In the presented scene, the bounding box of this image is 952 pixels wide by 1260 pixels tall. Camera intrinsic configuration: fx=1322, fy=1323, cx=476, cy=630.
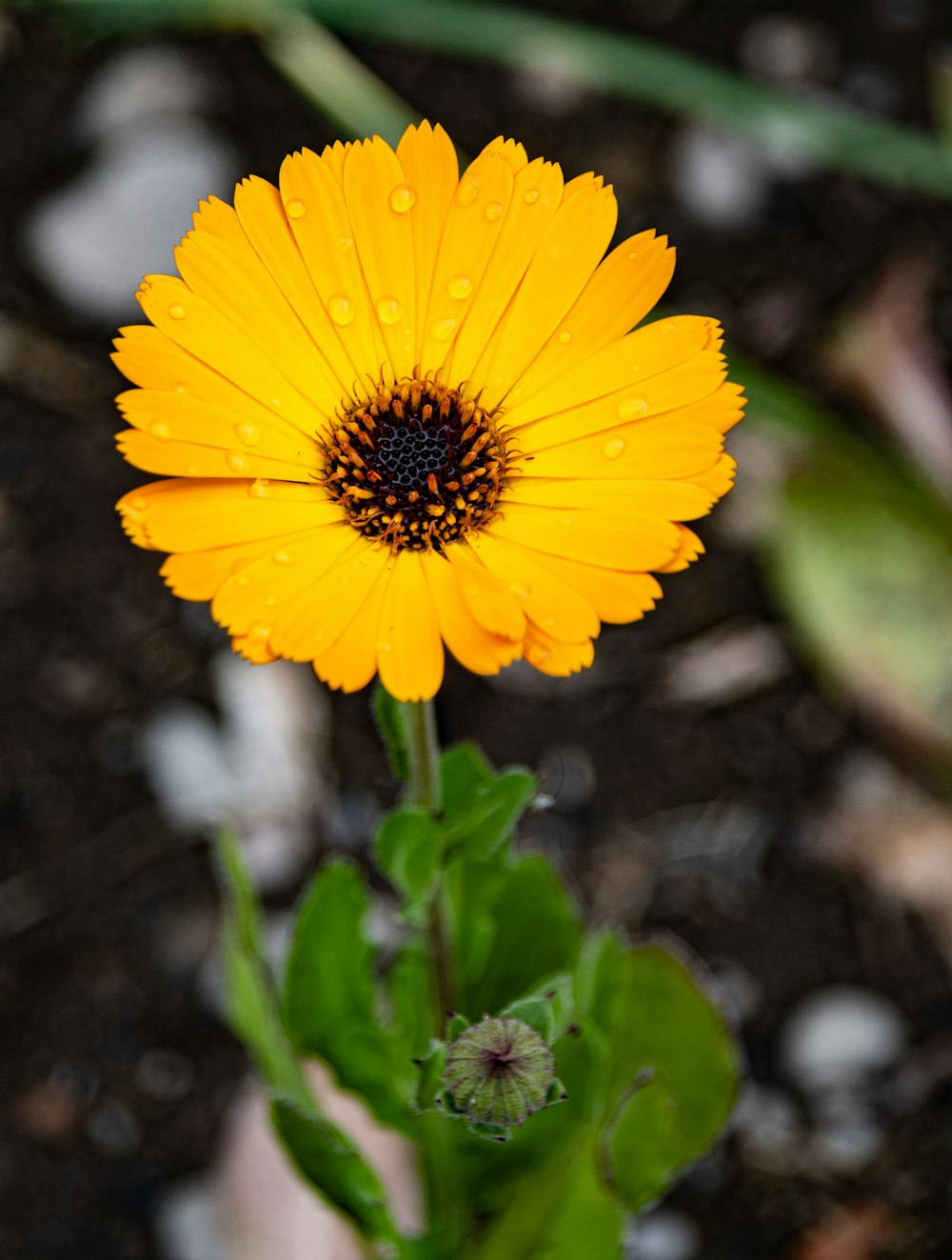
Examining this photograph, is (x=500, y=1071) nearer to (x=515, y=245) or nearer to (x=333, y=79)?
(x=515, y=245)

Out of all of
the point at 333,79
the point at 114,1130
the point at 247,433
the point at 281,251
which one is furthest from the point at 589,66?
the point at 114,1130

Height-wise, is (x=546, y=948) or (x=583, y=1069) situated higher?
(x=583, y=1069)

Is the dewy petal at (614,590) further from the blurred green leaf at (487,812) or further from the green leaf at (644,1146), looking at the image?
the green leaf at (644,1146)

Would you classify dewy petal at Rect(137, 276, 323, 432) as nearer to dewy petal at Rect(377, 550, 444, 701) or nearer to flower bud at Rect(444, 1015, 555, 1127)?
dewy petal at Rect(377, 550, 444, 701)

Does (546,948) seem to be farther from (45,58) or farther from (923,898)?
(45,58)

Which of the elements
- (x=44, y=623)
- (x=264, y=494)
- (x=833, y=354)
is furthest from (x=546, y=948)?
(x=833, y=354)

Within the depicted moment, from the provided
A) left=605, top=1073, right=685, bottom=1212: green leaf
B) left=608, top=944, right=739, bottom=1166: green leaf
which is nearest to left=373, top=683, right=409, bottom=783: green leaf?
left=605, top=1073, right=685, bottom=1212: green leaf
